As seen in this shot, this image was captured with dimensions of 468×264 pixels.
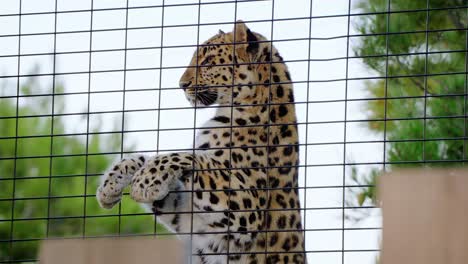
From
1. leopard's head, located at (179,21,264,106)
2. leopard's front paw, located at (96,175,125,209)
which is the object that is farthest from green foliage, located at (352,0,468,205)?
leopard's front paw, located at (96,175,125,209)

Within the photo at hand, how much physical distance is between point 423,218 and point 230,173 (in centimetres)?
338

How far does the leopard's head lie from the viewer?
5102 millimetres

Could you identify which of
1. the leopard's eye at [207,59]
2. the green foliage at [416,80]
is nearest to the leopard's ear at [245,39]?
the leopard's eye at [207,59]

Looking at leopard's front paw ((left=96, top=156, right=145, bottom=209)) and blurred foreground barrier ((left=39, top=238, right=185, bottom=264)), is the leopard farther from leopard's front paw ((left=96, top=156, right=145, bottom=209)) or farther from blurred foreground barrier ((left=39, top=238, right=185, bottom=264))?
blurred foreground barrier ((left=39, top=238, right=185, bottom=264))

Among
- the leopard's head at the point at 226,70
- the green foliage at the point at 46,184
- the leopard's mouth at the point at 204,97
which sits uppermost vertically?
the leopard's head at the point at 226,70

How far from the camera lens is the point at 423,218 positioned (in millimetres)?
1292

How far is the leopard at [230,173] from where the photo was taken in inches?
177

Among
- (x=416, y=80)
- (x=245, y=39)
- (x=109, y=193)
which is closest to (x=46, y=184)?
(x=416, y=80)

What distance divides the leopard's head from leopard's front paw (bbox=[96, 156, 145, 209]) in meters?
0.53

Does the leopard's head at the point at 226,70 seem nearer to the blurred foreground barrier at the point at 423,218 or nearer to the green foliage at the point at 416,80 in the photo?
the green foliage at the point at 416,80

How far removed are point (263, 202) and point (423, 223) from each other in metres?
3.82

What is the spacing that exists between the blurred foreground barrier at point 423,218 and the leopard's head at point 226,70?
12.4 feet

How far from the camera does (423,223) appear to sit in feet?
4.24

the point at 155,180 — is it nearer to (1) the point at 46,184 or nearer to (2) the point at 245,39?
(2) the point at 245,39
